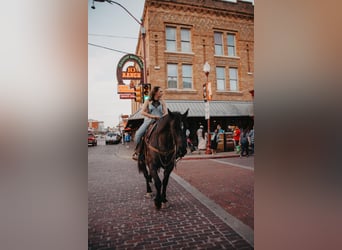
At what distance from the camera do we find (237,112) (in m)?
3.21

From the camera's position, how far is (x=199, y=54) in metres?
2.69

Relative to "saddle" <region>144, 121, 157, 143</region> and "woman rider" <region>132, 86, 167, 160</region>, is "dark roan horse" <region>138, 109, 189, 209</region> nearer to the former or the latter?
"saddle" <region>144, 121, 157, 143</region>

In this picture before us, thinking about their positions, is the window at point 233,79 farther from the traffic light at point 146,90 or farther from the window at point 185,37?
the traffic light at point 146,90

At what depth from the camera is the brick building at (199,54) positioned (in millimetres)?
2273

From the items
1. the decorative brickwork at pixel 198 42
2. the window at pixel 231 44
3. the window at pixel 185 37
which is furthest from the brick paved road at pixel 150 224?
the window at pixel 231 44

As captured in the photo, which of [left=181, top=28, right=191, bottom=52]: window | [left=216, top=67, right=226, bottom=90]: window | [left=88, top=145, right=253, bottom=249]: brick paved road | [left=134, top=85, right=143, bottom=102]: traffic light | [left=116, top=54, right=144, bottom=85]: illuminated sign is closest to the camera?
[left=88, top=145, right=253, bottom=249]: brick paved road

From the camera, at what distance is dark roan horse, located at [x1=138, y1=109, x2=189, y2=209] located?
2330 millimetres

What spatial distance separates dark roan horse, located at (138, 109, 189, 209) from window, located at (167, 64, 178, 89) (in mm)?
982

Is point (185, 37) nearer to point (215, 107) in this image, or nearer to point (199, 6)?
point (199, 6)

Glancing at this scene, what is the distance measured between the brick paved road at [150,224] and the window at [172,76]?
1.73 metres

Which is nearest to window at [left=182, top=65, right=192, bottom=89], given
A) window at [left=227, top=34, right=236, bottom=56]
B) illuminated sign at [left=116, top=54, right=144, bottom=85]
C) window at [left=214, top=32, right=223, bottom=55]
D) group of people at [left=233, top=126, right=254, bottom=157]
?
window at [left=214, top=32, right=223, bottom=55]

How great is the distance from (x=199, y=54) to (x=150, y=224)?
2.40 m
